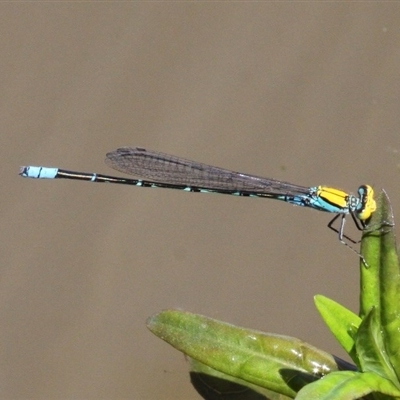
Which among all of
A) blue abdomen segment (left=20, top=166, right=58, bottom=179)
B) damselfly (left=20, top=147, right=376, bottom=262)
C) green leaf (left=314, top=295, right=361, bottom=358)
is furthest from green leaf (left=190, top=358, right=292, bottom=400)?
blue abdomen segment (left=20, top=166, right=58, bottom=179)

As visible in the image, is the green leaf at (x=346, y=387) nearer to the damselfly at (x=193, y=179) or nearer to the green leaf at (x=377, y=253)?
the green leaf at (x=377, y=253)

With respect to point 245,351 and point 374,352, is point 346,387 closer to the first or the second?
point 374,352

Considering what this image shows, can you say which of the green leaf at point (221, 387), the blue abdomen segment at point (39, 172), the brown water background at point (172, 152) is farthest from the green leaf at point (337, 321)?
the blue abdomen segment at point (39, 172)

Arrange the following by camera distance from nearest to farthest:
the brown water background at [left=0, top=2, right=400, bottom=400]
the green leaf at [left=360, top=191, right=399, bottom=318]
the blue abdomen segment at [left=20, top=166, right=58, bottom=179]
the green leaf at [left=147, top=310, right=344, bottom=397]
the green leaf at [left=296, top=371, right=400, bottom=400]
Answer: the green leaf at [left=296, top=371, right=400, bottom=400]
the green leaf at [left=360, top=191, right=399, bottom=318]
the green leaf at [left=147, top=310, right=344, bottom=397]
the brown water background at [left=0, top=2, right=400, bottom=400]
the blue abdomen segment at [left=20, top=166, right=58, bottom=179]

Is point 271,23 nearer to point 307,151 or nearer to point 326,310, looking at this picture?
point 307,151

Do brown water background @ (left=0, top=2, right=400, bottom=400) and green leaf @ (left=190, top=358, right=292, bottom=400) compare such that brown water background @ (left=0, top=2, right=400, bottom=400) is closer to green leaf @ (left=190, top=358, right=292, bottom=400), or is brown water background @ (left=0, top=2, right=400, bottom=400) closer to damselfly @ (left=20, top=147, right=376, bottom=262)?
damselfly @ (left=20, top=147, right=376, bottom=262)

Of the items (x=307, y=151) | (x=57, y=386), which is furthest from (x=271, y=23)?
(x=57, y=386)

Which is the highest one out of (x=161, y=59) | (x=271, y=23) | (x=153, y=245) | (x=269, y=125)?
(x=271, y=23)
